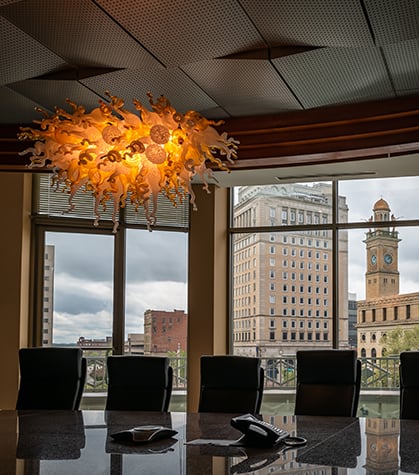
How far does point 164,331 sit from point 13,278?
5.99 ft

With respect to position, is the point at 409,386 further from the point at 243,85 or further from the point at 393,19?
the point at 243,85

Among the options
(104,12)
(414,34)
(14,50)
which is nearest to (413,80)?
(414,34)

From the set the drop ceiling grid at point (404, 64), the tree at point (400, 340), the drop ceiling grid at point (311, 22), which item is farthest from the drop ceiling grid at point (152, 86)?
the tree at point (400, 340)

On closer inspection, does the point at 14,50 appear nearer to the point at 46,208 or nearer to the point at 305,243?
the point at 46,208

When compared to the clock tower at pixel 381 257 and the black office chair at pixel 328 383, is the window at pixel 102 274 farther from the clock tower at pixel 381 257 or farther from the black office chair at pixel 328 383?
the black office chair at pixel 328 383

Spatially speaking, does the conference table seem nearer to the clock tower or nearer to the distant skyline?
the distant skyline

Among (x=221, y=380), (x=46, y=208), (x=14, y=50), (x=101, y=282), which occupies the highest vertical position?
(x=14, y=50)

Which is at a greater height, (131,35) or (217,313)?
(131,35)

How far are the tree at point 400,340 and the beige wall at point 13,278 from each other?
13.0 ft

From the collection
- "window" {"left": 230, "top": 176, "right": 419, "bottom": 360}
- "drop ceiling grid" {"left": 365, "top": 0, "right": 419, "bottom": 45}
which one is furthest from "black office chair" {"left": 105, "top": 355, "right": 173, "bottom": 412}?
"window" {"left": 230, "top": 176, "right": 419, "bottom": 360}

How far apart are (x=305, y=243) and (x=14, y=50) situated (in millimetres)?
4538

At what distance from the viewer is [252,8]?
13.4 feet

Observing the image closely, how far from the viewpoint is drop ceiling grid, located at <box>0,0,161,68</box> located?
4.11m

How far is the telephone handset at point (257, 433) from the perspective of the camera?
3.40 meters
